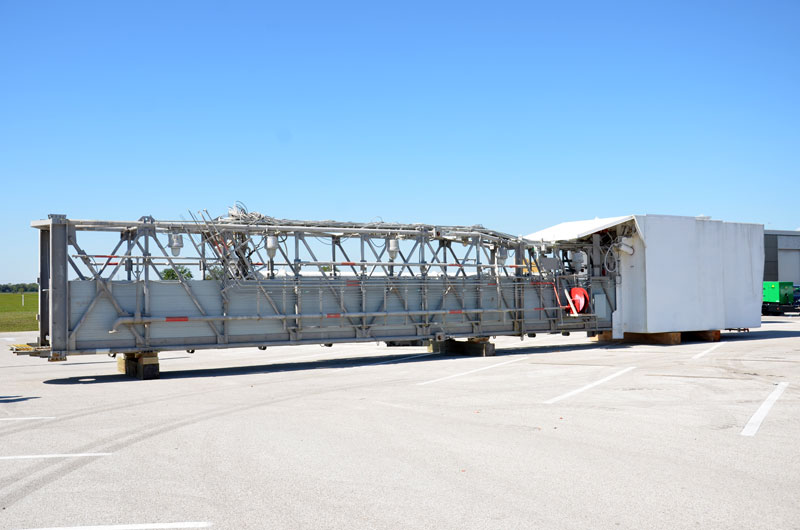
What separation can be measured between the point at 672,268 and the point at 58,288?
18818 mm

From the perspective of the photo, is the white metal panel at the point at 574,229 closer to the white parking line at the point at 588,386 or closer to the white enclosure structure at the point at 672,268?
the white enclosure structure at the point at 672,268

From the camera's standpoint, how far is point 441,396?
11.9 meters

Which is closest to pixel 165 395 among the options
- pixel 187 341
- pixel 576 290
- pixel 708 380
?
pixel 187 341

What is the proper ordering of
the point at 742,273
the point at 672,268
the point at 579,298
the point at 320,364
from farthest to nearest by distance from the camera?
1. the point at 742,273
2. the point at 672,268
3. the point at 579,298
4. the point at 320,364

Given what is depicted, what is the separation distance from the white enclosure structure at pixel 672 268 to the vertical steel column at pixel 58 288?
14642 mm

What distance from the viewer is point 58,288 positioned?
49.2ft

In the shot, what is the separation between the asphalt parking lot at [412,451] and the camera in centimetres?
540

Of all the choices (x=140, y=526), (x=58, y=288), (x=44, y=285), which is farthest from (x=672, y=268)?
(x=140, y=526)

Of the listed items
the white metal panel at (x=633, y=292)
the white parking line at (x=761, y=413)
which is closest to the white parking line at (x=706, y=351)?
the white metal panel at (x=633, y=292)

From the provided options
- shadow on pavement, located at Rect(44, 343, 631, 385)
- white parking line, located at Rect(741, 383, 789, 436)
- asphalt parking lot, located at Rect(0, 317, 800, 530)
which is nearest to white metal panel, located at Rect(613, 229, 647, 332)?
shadow on pavement, located at Rect(44, 343, 631, 385)

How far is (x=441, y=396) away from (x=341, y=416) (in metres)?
2.57

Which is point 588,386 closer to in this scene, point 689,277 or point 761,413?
point 761,413

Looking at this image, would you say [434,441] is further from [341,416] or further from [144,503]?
[144,503]

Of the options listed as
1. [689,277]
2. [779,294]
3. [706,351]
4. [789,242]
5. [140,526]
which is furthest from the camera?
[789,242]
